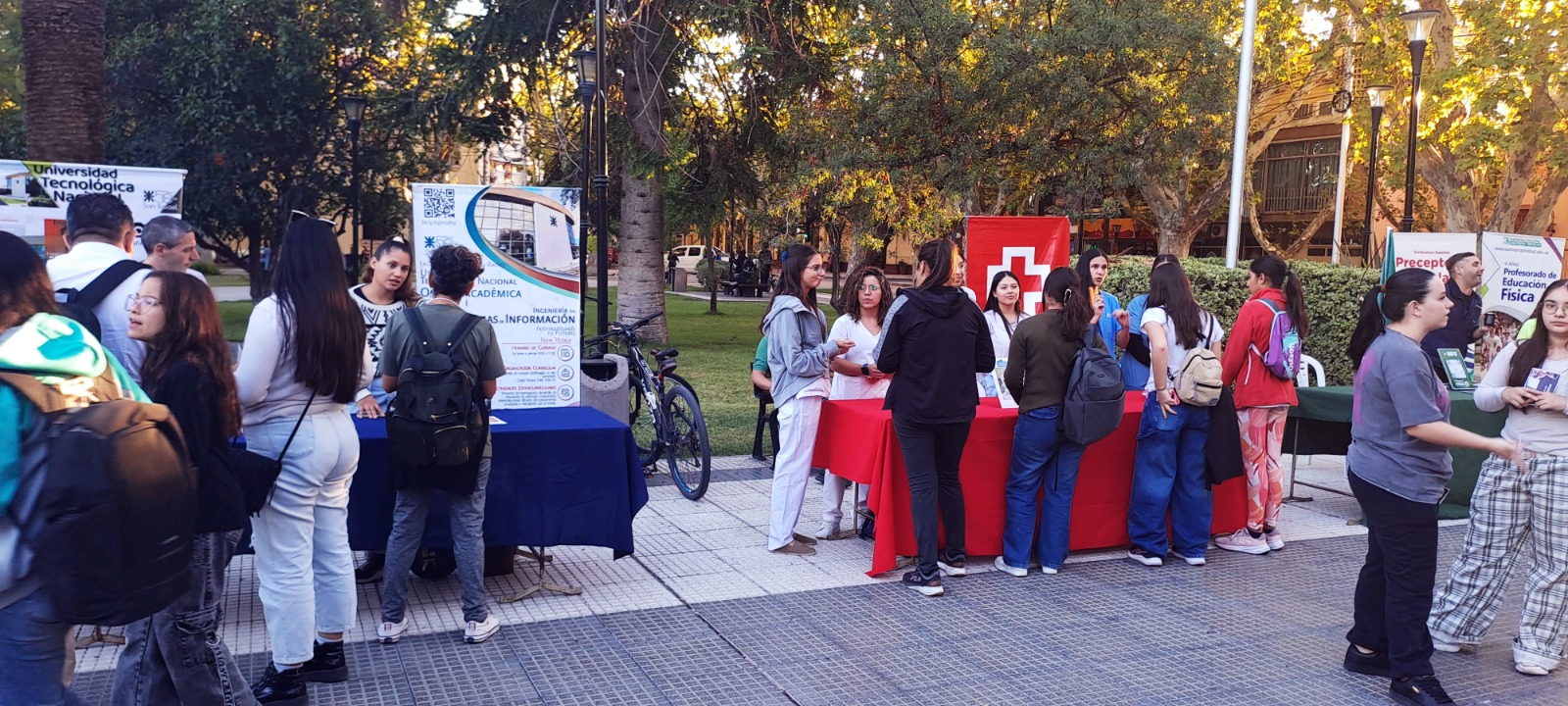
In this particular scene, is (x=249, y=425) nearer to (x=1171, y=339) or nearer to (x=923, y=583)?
(x=923, y=583)

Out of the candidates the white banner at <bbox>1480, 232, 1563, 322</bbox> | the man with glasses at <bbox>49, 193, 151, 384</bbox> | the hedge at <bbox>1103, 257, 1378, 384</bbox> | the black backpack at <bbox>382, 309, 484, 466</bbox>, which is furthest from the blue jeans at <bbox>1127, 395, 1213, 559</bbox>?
the hedge at <bbox>1103, 257, 1378, 384</bbox>

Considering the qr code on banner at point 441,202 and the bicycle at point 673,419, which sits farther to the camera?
the bicycle at point 673,419

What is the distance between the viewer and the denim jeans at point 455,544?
15.2 feet

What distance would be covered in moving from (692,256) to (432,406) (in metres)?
43.9

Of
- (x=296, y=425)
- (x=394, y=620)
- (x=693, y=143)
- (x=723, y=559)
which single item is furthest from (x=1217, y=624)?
(x=693, y=143)

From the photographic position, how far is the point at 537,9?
16094 millimetres

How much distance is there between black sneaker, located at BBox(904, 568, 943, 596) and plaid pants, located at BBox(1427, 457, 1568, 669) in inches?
88.8

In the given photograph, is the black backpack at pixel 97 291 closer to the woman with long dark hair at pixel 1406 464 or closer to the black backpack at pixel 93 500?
the black backpack at pixel 93 500

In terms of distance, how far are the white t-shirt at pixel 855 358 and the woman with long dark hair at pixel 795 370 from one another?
0.20 m

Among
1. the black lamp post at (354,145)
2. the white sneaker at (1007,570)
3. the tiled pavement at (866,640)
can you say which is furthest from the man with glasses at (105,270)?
the black lamp post at (354,145)

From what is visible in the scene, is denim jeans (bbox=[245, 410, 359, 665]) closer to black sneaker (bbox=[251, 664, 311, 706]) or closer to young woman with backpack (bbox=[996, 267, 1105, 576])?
black sneaker (bbox=[251, 664, 311, 706])

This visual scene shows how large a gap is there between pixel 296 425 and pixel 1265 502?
5.50 meters

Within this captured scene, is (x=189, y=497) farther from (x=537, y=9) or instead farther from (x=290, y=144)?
(x=290, y=144)

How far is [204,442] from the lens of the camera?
11.0 ft
